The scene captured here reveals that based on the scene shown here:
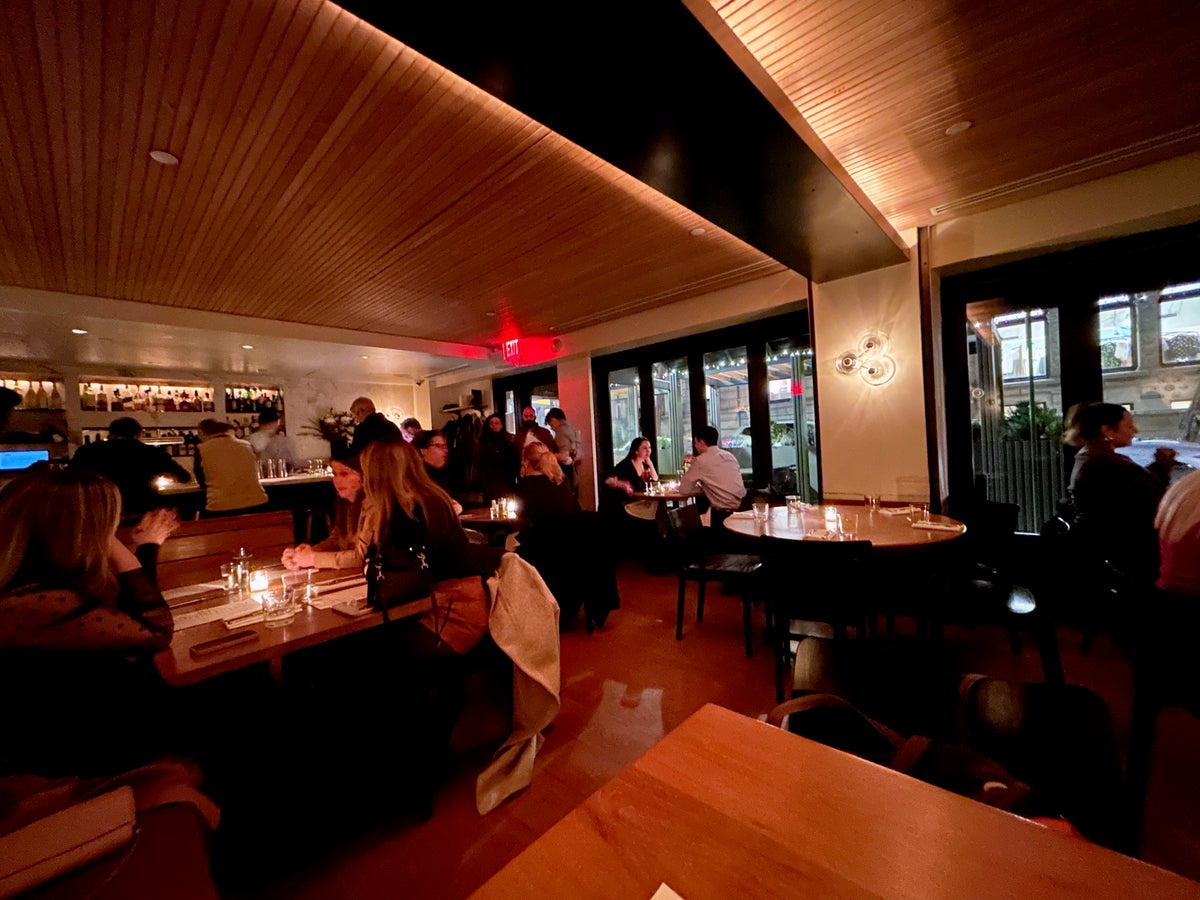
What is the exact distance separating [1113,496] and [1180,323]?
1675 millimetres

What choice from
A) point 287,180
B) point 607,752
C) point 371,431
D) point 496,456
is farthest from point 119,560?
point 496,456

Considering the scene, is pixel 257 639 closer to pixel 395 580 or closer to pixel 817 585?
pixel 395 580

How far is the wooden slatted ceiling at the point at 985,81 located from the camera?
1890 millimetres

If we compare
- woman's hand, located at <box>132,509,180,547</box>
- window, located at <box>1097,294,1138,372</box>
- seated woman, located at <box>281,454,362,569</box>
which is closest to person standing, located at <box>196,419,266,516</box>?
seated woman, located at <box>281,454,362,569</box>

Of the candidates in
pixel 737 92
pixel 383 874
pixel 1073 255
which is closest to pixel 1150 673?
pixel 737 92

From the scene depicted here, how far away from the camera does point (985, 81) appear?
7.29ft

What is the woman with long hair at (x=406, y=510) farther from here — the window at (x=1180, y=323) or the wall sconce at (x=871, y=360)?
the window at (x=1180, y=323)

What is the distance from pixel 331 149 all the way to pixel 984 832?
3.39 meters

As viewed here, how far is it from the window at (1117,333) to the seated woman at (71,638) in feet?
18.4

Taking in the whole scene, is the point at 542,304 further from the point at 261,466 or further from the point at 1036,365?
the point at 261,466

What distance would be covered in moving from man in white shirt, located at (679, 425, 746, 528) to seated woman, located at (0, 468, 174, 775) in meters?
3.80

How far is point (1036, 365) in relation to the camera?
3.85 m

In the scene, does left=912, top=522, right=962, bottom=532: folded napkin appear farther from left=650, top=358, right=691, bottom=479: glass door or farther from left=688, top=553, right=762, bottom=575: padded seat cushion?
left=650, top=358, right=691, bottom=479: glass door

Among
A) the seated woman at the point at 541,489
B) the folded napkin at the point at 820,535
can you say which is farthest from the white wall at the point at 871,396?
the seated woman at the point at 541,489
